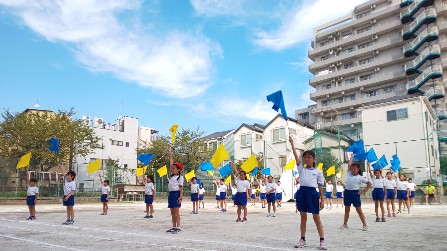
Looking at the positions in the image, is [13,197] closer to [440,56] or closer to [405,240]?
[405,240]

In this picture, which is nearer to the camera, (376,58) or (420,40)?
(420,40)

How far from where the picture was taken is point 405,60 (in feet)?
213

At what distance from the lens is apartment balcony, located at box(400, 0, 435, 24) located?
2397 inches

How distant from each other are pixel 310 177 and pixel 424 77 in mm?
58379

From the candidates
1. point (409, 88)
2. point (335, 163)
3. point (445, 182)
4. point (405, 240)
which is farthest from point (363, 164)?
point (405, 240)

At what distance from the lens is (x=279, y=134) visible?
2115 inches

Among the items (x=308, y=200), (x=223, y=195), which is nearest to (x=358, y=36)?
(x=223, y=195)

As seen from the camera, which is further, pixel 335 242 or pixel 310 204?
pixel 335 242

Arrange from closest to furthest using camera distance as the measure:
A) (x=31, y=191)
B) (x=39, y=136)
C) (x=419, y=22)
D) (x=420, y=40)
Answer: (x=31, y=191), (x=39, y=136), (x=420, y=40), (x=419, y=22)

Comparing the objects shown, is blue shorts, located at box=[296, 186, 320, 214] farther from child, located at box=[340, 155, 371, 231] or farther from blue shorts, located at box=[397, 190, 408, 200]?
blue shorts, located at box=[397, 190, 408, 200]

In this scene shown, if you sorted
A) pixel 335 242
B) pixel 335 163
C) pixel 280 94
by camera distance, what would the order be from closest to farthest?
pixel 335 242
pixel 280 94
pixel 335 163

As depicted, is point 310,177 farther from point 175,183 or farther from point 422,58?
point 422,58

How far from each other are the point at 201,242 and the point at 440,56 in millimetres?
64184

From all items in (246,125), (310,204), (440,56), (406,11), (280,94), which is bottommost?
(310,204)
